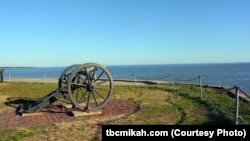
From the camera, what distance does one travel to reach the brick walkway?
1052cm

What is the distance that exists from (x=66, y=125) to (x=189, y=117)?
3819 mm

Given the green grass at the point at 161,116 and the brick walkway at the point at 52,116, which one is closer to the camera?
the green grass at the point at 161,116

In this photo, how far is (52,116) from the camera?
1152 centimetres

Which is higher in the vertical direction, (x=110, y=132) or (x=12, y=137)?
(x=110, y=132)

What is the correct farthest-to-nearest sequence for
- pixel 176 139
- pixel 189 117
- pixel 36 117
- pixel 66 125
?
pixel 36 117 < pixel 189 117 < pixel 66 125 < pixel 176 139

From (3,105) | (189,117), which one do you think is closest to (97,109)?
(189,117)

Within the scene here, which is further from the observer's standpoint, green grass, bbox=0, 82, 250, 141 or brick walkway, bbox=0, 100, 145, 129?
brick walkway, bbox=0, 100, 145, 129

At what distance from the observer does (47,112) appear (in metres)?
12.4

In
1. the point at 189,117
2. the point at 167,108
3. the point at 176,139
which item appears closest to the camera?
the point at 176,139

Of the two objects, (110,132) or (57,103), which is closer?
(110,132)

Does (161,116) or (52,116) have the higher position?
(161,116)

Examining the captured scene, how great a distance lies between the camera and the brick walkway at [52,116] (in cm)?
1052

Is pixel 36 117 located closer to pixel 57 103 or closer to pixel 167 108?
pixel 57 103

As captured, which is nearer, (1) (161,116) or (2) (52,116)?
(1) (161,116)
